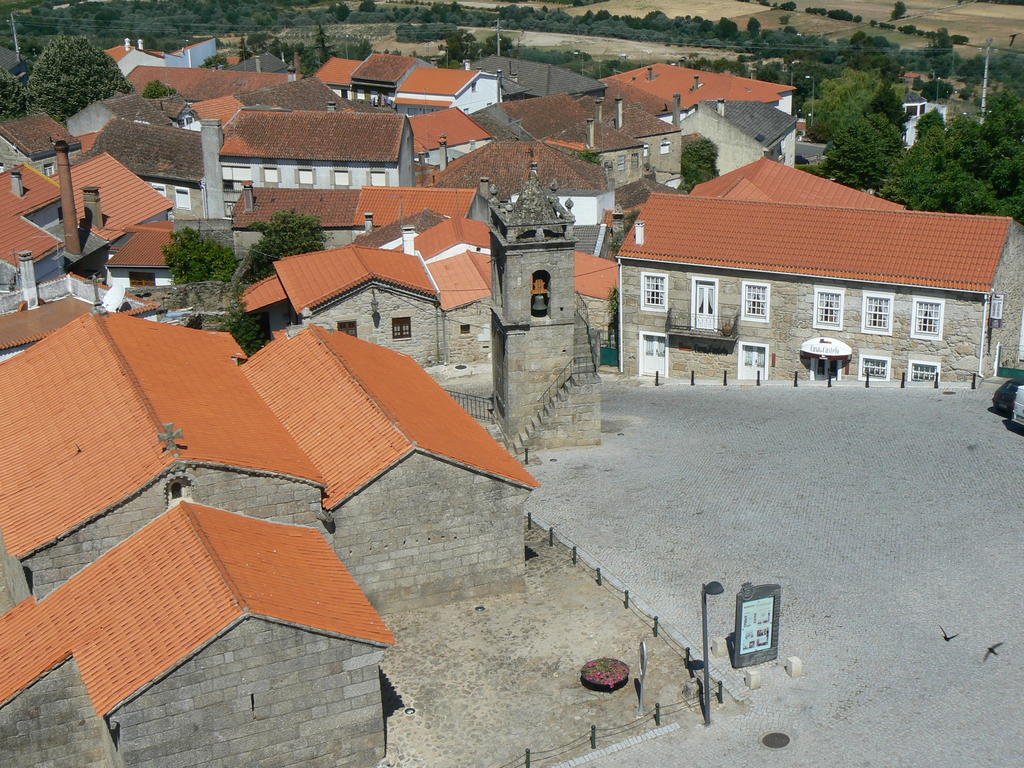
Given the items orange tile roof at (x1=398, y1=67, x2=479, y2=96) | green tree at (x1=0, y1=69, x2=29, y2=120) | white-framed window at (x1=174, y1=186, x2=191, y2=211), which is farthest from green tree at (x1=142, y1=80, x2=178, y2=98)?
white-framed window at (x1=174, y1=186, x2=191, y2=211)

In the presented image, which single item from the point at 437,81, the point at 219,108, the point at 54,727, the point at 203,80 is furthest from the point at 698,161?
the point at 54,727

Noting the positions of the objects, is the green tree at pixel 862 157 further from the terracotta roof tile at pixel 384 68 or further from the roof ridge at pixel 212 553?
the roof ridge at pixel 212 553

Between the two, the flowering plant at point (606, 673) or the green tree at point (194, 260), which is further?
the green tree at point (194, 260)

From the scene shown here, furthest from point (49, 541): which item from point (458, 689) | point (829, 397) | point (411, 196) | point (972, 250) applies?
point (411, 196)

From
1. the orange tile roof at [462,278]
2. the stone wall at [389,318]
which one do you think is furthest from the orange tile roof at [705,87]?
the stone wall at [389,318]

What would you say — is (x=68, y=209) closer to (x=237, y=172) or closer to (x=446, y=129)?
(x=237, y=172)

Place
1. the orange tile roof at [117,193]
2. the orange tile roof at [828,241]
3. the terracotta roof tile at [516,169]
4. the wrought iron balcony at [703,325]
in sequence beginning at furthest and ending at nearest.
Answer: the terracotta roof tile at [516,169] < the orange tile roof at [117,193] < the wrought iron balcony at [703,325] < the orange tile roof at [828,241]
